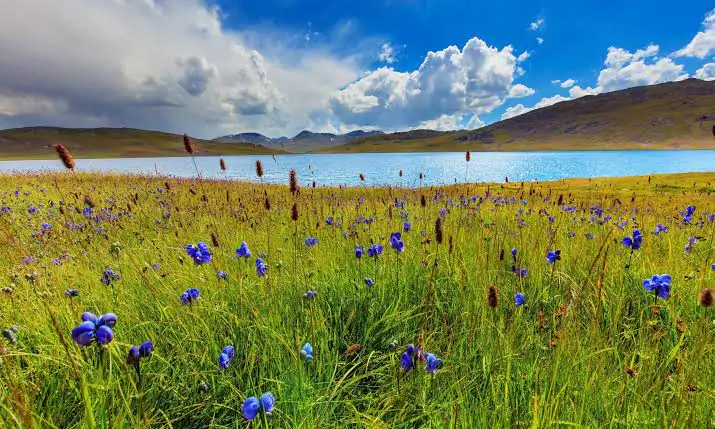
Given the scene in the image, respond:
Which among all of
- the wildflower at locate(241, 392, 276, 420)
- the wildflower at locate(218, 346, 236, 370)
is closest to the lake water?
the wildflower at locate(218, 346, 236, 370)

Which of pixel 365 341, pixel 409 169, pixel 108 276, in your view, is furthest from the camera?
pixel 409 169

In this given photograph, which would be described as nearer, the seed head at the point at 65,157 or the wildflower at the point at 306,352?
the wildflower at the point at 306,352

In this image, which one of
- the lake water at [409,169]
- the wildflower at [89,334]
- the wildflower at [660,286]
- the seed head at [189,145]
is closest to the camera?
the wildflower at [89,334]

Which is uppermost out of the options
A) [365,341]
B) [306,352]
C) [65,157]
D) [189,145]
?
[189,145]

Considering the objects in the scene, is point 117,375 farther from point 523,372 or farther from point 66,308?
point 523,372

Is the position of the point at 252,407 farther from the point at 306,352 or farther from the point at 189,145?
the point at 189,145

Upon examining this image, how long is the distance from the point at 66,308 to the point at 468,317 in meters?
3.49

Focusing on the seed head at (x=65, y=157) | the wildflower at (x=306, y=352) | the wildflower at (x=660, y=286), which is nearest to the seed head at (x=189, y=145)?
the seed head at (x=65, y=157)

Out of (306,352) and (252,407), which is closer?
(252,407)

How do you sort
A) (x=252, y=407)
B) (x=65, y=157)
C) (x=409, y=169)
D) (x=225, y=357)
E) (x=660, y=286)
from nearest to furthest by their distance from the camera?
(x=252, y=407) < (x=225, y=357) < (x=660, y=286) < (x=65, y=157) < (x=409, y=169)

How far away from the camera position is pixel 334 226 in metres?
5.57

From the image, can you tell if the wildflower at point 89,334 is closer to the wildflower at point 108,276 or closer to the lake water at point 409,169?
the wildflower at point 108,276

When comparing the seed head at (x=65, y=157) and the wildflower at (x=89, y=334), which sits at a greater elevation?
the seed head at (x=65, y=157)

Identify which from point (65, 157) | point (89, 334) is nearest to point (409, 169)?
point (65, 157)
